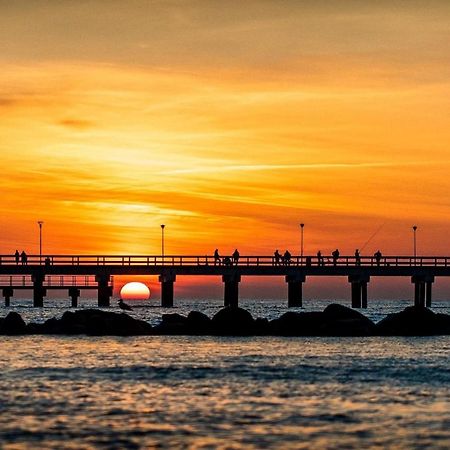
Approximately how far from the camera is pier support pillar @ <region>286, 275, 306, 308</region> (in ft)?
351

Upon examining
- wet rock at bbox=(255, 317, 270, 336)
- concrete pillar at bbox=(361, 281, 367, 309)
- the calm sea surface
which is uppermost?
concrete pillar at bbox=(361, 281, 367, 309)

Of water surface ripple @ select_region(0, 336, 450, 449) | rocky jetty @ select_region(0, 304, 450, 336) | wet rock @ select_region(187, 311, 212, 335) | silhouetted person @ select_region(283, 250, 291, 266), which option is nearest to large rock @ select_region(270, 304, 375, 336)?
rocky jetty @ select_region(0, 304, 450, 336)

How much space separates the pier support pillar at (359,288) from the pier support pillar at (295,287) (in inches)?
201

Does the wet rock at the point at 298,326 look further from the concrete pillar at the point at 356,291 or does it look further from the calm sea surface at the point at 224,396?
the concrete pillar at the point at 356,291

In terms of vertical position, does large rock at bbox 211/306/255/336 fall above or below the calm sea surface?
above

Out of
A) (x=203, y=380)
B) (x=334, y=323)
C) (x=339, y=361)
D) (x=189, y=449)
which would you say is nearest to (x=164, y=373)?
(x=203, y=380)

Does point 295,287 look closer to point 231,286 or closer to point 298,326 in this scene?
point 231,286

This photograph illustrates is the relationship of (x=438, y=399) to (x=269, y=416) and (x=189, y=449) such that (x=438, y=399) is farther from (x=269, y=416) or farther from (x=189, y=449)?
(x=189, y=449)

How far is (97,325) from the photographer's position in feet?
191

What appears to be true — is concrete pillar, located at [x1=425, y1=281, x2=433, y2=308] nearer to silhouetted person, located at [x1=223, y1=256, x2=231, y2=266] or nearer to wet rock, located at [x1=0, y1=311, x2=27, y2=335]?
silhouetted person, located at [x1=223, y1=256, x2=231, y2=266]

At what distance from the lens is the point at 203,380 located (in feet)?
114

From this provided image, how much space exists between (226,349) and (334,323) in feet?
38.8

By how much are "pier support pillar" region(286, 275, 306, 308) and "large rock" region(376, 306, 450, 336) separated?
4626cm

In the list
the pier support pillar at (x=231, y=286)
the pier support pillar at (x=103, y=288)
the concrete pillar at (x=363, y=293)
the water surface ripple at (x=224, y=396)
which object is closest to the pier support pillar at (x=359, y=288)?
the concrete pillar at (x=363, y=293)
